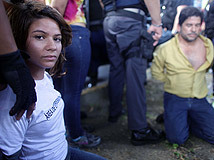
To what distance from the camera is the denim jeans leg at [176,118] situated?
7.09ft

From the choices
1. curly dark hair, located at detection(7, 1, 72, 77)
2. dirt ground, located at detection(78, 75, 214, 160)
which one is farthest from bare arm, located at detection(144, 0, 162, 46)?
dirt ground, located at detection(78, 75, 214, 160)

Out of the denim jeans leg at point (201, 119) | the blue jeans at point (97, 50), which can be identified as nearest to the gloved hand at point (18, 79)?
the denim jeans leg at point (201, 119)

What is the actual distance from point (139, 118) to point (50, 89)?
1.23 meters

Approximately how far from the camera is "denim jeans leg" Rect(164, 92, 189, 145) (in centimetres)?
216

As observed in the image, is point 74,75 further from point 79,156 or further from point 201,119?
point 201,119

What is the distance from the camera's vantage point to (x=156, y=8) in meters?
1.84

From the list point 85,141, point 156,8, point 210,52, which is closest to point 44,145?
point 85,141

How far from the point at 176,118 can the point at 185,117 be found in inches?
4.2

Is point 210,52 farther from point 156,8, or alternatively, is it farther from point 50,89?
point 50,89

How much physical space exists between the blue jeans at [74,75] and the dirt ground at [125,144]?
42cm

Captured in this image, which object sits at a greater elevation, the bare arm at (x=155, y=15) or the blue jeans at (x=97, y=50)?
the bare arm at (x=155, y=15)

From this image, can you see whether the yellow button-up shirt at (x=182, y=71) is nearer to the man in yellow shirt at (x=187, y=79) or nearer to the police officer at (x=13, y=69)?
the man in yellow shirt at (x=187, y=79)

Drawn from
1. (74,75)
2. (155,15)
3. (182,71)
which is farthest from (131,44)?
(74,75)

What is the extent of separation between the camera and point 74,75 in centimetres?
179
